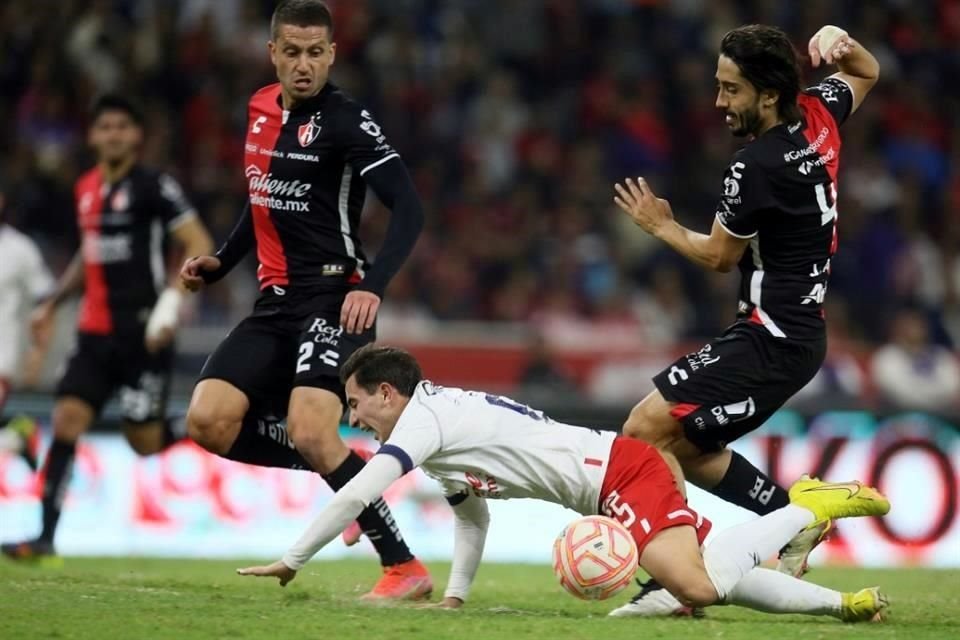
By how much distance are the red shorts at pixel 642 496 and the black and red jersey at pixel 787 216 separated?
0.86 m

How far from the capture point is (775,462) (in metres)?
11.9

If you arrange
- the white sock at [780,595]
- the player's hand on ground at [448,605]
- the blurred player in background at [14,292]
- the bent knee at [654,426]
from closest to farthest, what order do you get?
the white sock at [780,595], the player's hand on ground at [448,605], the bent knee at [654,426], the blurred player in background at [14,292]

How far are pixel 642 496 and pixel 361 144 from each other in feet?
6.82

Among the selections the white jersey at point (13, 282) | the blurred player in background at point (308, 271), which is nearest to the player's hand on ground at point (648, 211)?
the blurred player in background at point (308, 271)

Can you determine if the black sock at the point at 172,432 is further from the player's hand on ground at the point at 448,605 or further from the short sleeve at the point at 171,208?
the player's hand on ground at the point at 448,605

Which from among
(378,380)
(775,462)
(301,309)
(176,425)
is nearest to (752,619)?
(378,380)

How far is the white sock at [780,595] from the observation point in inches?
241

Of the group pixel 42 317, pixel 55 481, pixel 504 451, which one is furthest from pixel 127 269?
pixel 504 451

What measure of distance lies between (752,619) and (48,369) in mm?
9145

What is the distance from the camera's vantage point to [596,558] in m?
6.00

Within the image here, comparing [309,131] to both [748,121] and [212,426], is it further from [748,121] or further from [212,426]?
[748,121]

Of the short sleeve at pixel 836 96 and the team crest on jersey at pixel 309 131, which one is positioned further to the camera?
the team crest on jersey at pixel 309 131

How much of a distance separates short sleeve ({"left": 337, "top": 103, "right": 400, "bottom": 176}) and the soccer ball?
1994mm

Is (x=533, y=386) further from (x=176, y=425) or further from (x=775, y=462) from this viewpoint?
(x=176, y=425)
